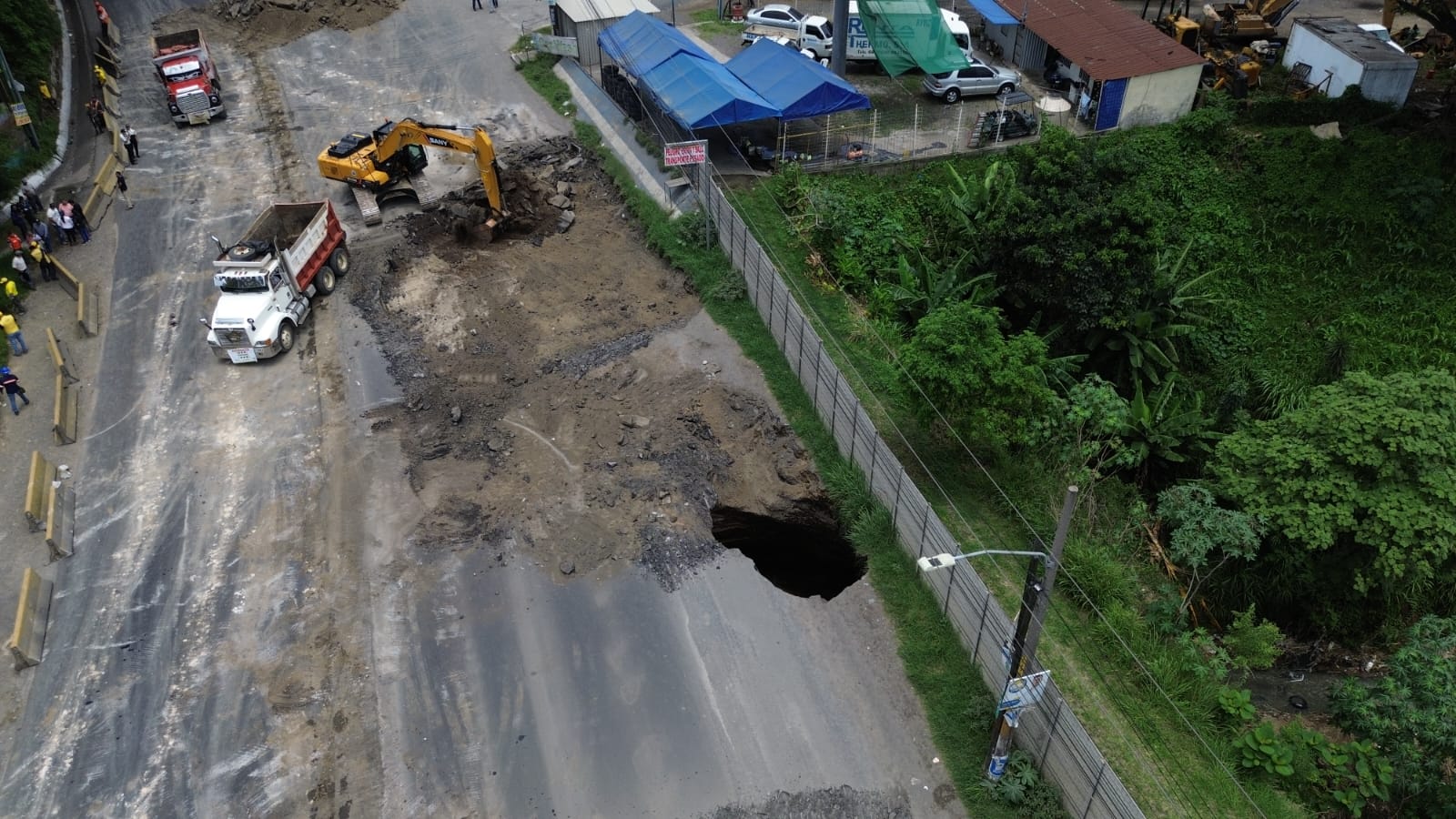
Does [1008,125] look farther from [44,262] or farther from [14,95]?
[14,95]

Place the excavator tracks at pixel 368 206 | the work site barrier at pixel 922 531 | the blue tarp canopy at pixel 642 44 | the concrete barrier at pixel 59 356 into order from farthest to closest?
the blue tarp canopy at pixel 642 44
the excavator tracks at pixel 368 206
the concrete barrier at pixel 59 356
the work site barrier at pixel 922 531

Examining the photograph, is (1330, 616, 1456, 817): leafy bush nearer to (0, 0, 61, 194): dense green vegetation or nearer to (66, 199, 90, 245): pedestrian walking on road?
(66, 199, 90, 245): pedestrian walking on road

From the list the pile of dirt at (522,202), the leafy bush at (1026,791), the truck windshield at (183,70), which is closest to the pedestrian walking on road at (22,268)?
the pile of dirt at (522,202)

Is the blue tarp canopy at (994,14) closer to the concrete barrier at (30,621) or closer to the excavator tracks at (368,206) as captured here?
the excavator tracks at (368,206)

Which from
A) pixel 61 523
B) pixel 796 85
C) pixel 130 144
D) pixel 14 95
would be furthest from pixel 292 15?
pixel 61 523

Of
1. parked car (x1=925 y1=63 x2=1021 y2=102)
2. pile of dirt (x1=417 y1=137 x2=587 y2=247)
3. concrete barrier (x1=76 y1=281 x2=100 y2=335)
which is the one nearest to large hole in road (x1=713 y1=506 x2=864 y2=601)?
pile of dirt (x1=417 y1=137 x2=587 y2=247)

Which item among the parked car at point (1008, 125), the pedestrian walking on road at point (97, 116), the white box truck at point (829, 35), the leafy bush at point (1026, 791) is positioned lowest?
the leafy bush at point (1026, 791)

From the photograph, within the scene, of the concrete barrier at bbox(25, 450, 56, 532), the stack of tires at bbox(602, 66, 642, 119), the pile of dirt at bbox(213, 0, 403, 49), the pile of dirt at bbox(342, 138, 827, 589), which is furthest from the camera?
the pile of dirt at bbox(213, 0, 403, 49)
